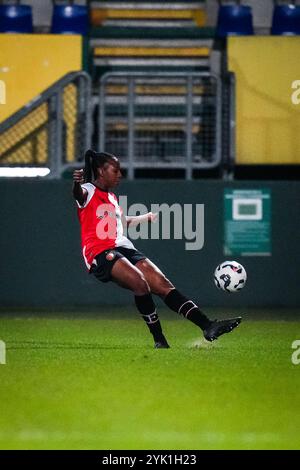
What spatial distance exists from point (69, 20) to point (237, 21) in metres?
2.57

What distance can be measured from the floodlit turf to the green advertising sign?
124 inches

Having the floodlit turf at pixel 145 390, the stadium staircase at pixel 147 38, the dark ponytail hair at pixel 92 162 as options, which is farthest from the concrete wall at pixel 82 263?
the dark ponytail hair at pixel 92 162

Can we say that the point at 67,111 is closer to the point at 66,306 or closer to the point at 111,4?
the point at 66,306

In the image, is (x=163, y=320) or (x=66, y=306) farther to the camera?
(x=66, y=306)

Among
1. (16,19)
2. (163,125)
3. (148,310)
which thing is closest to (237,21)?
(163,125)

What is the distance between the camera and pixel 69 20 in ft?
64.2

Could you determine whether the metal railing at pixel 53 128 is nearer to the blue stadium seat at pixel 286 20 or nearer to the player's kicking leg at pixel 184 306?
the blue stadium seat at pixel 286 20

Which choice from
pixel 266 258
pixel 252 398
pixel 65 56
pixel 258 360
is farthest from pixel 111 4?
pixel 252 398

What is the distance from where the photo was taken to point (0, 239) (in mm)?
17078

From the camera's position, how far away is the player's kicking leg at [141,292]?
11820mm

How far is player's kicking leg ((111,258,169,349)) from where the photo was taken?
11820mm

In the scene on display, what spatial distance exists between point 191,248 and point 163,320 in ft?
6.17

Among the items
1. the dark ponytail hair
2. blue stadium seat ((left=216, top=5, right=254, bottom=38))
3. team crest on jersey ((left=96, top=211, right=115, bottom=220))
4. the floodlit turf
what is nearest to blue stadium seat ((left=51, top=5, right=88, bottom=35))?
blue stadium seat ((left=216, top=5, right=254, bottom=38))

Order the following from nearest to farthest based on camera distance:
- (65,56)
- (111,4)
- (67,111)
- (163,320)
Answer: (163,320) → (67,111) → (65,56) → (111,4)
